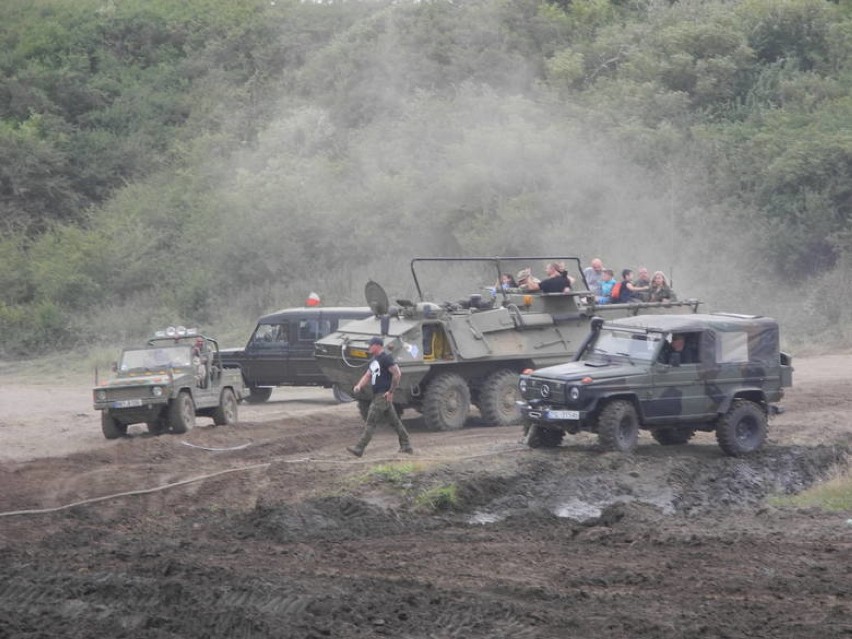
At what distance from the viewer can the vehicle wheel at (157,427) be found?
1941 centimetres

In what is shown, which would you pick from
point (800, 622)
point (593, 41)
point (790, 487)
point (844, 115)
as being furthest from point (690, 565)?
point (593, 41)

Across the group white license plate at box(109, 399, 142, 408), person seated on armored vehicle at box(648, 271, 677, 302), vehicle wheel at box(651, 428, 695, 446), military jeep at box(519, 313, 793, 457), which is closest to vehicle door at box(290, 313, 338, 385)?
white license plate at box(109, 399, 142, 408)

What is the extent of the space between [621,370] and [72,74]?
3097 cm

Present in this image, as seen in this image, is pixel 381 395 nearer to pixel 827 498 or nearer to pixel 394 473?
pixel 394 473

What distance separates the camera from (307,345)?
2344 cm

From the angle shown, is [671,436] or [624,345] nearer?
[624,345]

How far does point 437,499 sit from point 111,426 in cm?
743

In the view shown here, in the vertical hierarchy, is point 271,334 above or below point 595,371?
above

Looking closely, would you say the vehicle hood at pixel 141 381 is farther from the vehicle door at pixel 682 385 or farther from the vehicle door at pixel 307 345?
the vehicle door at pixel 682 385

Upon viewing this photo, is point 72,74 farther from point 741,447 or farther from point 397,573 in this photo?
point 397,573

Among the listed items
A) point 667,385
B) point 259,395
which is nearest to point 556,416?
point 667,385

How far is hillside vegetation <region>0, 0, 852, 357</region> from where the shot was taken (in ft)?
100

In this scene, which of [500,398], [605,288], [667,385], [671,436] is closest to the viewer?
[667,385]

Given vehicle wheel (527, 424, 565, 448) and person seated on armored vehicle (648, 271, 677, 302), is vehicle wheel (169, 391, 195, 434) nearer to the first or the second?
vehicle wheel (527, 424, 565, 448)
